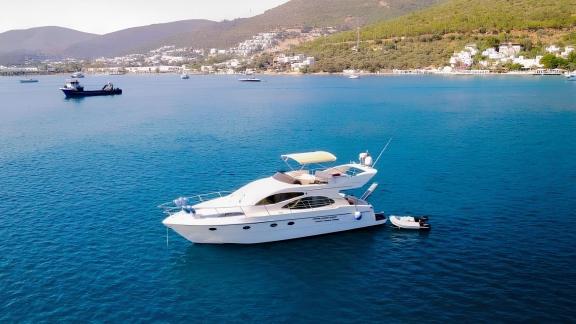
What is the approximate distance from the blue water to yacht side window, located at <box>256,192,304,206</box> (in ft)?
9.90

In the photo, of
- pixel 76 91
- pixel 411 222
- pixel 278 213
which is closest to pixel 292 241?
pixel 278 213

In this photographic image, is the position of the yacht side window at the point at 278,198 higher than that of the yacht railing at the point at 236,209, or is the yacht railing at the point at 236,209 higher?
the yacht side window at the point at 278,198

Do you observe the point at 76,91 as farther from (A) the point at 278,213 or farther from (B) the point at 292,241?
(B) the point at 292,241

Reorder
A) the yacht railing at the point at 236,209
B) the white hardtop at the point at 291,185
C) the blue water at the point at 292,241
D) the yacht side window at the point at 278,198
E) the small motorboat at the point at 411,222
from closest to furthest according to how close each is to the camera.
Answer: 1. the blue water at the point at 292,241
2. the yacht railing at the point at 236,209
3. the yacht side window at the point at 278,198
4. the white hardtop at the point at 291,185
5. the small motorboat at the point at 411,222

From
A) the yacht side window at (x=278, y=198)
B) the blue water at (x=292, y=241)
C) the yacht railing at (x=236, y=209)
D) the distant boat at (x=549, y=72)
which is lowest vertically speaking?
the blue water at (x=292, y=241)

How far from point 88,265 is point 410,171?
3354cm

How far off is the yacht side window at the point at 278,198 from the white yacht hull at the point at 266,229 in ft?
4.62

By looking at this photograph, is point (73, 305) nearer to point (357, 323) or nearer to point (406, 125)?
point (357, 323)

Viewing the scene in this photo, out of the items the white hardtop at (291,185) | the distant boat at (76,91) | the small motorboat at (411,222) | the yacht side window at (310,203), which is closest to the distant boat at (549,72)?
the distant boat at (76,91)

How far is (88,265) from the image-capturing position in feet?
92.4

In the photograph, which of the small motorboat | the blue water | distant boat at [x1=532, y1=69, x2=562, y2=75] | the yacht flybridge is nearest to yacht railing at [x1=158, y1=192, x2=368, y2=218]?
the yacht flybridge

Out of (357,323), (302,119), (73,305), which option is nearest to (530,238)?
(357,323)

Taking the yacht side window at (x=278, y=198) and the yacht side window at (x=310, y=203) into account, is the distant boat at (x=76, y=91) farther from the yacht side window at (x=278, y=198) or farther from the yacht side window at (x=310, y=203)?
the yacht side window at (x=310, y=203)

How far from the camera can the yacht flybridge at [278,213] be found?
29.8m
